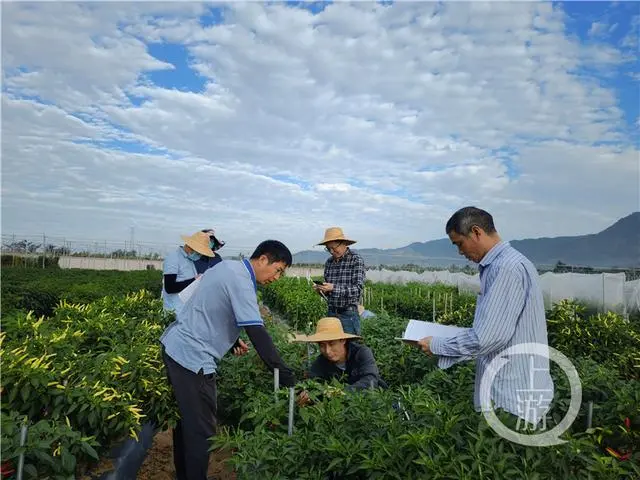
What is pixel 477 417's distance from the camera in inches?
80.6

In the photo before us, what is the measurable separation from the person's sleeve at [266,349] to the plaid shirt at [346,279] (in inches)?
84.3

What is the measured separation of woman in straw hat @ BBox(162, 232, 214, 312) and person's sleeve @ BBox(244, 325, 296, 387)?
1991 millimetres

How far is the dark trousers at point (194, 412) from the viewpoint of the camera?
9.72 ft

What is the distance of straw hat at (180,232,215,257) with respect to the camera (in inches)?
185

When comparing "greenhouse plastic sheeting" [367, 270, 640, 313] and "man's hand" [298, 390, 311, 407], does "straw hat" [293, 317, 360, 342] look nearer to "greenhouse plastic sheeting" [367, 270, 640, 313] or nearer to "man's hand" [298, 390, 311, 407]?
"man's hand" [298, 390, 311, 407]

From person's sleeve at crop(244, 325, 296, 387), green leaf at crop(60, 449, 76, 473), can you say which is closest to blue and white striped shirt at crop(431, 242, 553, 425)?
person's sleeve at crop(244, 325, 296, 387)

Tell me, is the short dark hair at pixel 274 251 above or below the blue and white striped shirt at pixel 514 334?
above

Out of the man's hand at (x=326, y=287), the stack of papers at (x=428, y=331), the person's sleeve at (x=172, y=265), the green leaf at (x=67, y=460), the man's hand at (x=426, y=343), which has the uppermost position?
the person's sleeve at (x=172, y=265)

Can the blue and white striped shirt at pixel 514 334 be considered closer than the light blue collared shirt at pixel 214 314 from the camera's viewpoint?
Yes

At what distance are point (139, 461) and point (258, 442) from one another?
156cm

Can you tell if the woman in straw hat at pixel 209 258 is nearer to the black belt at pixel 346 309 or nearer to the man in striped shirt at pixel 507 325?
the black belt at pixel 346 309

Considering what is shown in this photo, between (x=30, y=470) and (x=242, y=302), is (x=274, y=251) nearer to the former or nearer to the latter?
(x=242, y=302)

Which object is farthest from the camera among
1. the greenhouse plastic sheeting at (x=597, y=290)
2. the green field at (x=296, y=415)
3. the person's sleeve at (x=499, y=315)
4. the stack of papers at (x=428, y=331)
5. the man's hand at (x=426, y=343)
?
the greenhouse plastic sheeting at (x=597, y=290)

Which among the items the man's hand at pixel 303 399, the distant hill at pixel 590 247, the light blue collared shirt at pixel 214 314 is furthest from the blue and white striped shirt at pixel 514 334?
the distant hill at pixel 590 247
